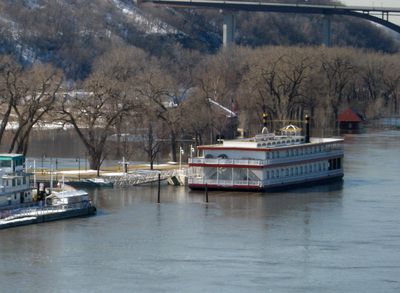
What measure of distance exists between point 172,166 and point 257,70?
34074 mm

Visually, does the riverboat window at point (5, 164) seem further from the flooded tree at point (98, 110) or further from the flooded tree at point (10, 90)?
the flooded tree at point (10, 90)

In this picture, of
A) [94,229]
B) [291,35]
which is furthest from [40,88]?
[291,35]

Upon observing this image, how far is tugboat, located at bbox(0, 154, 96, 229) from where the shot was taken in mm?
56625

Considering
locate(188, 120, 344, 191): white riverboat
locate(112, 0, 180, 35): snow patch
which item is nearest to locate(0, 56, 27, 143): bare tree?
locate(188, 120, 344, 191): white riverboat

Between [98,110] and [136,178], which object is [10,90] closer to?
[98,110]

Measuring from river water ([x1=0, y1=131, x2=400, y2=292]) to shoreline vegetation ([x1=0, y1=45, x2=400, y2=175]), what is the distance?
8.94 metres

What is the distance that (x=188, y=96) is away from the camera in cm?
9188

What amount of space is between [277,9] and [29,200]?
109043 millimetres

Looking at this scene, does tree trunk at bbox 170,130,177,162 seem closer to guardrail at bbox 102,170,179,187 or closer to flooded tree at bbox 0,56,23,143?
guardrail at bbox 102,170,179,187

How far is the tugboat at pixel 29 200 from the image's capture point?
56625 mm

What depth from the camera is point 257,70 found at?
353 feet

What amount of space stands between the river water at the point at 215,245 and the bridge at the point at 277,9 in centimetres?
9310

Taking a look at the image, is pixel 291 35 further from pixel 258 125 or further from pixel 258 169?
pixel 258 169

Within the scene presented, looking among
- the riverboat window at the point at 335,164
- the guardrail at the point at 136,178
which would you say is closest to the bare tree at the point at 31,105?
the guardrail at the point at 136,178
